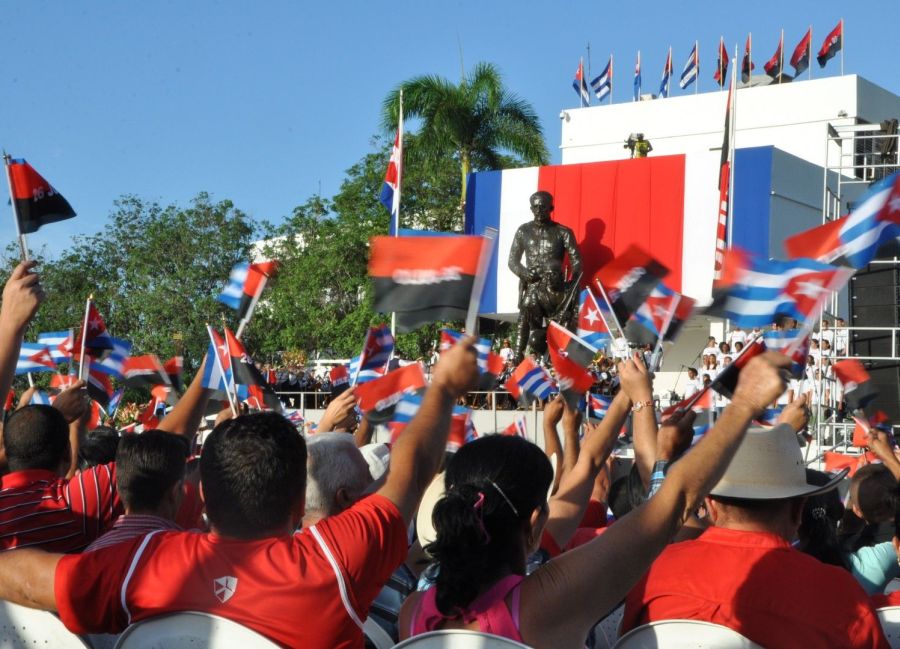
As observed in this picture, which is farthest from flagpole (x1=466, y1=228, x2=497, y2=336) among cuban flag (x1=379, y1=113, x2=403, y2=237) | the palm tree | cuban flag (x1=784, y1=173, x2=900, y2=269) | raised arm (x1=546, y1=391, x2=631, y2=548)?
the palm tree

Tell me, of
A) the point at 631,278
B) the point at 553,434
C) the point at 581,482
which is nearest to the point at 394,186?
the point at 631,278

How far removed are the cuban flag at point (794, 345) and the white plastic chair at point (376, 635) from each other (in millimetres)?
1291

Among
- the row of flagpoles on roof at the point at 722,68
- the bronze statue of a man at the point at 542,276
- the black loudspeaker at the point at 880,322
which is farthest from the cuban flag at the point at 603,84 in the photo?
the black loudspeaker at the point at 880,322

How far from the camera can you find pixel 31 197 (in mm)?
4508

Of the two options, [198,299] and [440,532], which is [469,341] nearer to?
[440,532]

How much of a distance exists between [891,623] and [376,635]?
1.29 m

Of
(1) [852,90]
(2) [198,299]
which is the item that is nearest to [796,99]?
(1) [852,90]

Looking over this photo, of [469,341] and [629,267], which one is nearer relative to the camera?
[469,341]

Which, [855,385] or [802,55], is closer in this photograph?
[855,385]

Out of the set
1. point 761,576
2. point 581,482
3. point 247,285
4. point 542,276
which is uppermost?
point 542,276

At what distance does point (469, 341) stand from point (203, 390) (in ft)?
6.46

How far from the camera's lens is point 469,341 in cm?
245

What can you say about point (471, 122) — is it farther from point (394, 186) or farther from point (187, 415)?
point (187, 415)

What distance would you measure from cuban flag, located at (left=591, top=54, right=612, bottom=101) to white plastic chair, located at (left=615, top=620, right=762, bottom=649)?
107ft
